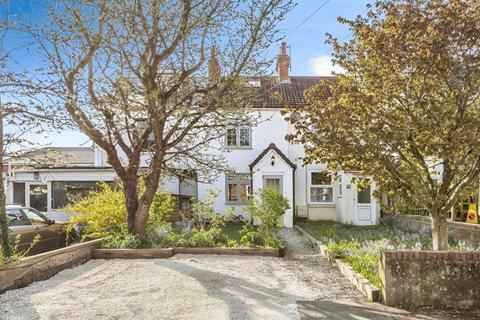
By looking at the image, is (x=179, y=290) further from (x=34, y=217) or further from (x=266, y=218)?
(x=34, y=217)

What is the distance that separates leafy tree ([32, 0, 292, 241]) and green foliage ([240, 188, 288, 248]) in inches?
106

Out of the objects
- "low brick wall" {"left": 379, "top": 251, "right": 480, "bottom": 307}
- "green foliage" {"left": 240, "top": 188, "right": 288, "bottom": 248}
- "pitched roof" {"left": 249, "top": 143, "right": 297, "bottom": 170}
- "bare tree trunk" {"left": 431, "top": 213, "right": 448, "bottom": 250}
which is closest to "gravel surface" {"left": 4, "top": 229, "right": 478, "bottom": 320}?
"low brick wall" {"left": 379, "top": 251, "right": 480, "bottom": 307}

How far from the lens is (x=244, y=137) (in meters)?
22.7

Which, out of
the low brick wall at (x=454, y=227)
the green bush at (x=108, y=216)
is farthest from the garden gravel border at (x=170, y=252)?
the low brick wall at (x=454, y=227)

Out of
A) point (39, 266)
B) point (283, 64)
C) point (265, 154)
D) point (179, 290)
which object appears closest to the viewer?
point (179, 290)

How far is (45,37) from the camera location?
10.4 m

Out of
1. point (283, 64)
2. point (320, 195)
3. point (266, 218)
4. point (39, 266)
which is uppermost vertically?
point (283, 64)

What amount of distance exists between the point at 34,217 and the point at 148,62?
6.23m

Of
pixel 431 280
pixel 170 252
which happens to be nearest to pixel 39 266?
pixel 170 252

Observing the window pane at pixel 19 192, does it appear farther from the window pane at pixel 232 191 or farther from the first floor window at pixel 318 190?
the first floor window at pixel 318 190

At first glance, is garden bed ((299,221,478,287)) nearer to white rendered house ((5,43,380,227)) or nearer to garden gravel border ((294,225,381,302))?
garden gravel border ((294,225,381,302))

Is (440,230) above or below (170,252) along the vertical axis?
above

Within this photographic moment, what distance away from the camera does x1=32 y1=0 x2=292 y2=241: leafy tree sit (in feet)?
33.3

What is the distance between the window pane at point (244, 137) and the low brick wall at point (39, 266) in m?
13.2
